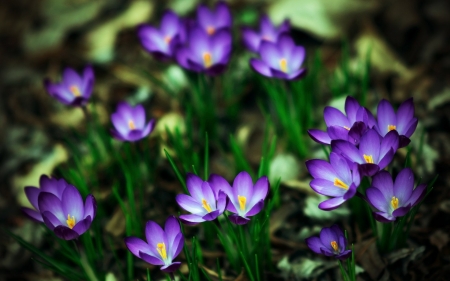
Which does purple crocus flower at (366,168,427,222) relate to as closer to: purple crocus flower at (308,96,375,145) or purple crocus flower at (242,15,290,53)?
purple crocus flower at (308,96,375,145)

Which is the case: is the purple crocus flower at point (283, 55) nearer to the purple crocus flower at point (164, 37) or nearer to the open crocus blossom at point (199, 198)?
the purple crocus flower at point (164, 37)

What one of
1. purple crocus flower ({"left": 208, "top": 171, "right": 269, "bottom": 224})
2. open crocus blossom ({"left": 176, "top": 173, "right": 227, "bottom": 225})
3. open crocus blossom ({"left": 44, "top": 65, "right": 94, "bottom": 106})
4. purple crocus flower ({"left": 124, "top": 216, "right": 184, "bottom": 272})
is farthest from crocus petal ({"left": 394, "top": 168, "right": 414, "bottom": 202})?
open crocus blossom ({"left": 44, "top": 65, "right": 94, "bottom": 106})

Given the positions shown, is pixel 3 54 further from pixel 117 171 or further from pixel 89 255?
pixel 89 255

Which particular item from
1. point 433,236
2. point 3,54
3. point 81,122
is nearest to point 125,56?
point 81,122

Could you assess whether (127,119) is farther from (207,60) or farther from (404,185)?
(404,185)

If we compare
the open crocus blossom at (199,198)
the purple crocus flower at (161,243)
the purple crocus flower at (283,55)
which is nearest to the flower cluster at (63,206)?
the purple crocus flower at (161,243)
